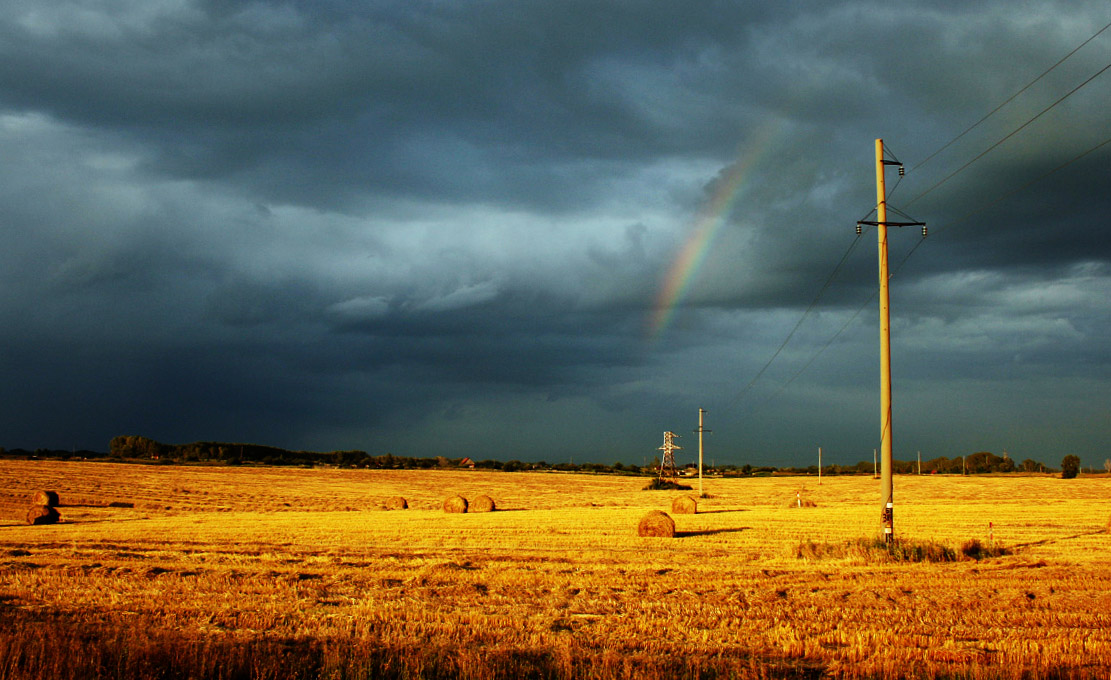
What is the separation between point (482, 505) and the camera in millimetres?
44719

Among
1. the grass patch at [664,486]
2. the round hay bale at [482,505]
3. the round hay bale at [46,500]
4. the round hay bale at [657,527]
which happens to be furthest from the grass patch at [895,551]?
the grass patch at [664,486]

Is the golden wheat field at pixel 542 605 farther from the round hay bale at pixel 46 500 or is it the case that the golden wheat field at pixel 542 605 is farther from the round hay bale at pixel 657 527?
the round hay bale at pixel 46 500

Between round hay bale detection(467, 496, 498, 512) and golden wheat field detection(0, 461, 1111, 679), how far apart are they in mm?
15148

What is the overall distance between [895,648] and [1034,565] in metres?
11.3

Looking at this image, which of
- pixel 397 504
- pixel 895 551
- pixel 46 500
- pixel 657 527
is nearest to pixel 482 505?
pixel 397 504

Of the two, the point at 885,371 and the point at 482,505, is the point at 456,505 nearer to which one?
the point at 482,505

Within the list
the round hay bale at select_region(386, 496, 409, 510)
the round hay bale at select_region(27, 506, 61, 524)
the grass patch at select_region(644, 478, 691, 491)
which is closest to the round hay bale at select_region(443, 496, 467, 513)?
the round hay bale at select_region(386, 496, 409, 510)

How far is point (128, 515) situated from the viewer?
40.9 m

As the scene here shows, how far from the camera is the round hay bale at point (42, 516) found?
34594 mm

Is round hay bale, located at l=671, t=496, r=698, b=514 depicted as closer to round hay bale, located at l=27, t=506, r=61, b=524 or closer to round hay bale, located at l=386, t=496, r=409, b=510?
round hay bale, located at l=386, t=496, r=409, b=510

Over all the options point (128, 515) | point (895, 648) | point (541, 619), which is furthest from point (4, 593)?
point (128, 515)

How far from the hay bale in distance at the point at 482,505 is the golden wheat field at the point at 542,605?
1515 centimetres

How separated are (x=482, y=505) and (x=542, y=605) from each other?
31891 mm

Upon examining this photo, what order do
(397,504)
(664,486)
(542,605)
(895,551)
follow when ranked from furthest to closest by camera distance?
1. (664,486)
2. (397,504)
3. (895,551)
4. (542,605)
